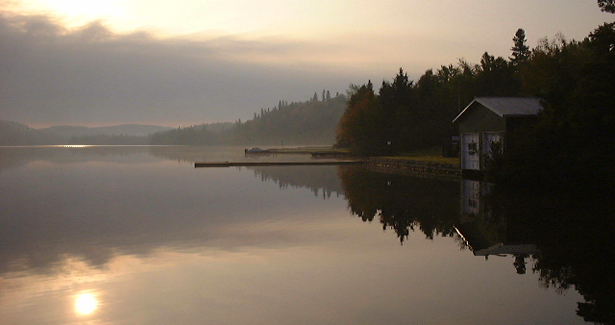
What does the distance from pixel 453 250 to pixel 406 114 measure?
213 ft

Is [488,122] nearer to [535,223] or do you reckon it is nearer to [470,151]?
[470,151]

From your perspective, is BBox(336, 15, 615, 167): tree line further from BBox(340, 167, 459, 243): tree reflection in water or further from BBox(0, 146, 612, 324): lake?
BBox(0, 146, 612, 324): lake

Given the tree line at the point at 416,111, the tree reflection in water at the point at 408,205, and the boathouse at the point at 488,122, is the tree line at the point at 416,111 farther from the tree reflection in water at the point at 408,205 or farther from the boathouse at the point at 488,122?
the tree reflection in water at the point at 408,205

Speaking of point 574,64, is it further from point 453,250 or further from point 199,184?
point 453,250

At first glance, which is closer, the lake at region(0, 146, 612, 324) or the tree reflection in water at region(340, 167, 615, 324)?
the lake at region(0, 146, 612, 324)

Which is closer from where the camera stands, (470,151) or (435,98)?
(470,151)

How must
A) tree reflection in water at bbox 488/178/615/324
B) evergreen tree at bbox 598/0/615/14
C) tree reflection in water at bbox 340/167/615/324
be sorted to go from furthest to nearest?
evergreen tree at bbox 598/0/615/14, tree reflection in water at bbox 340/167/615/324, tree reflection in water at bbox 488/178/615/324

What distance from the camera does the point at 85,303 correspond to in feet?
32.4

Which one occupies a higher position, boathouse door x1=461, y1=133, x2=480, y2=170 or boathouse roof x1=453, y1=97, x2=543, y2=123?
boathouse roof x1=453, y1=97, x2=543, y2=123

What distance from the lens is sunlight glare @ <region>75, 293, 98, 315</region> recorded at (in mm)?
9391

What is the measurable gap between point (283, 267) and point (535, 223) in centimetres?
919

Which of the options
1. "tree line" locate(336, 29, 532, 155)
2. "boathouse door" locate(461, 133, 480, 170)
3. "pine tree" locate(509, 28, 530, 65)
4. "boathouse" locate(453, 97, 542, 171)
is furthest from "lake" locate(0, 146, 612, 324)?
"pine tree" locate(509, 28, 530, 65)

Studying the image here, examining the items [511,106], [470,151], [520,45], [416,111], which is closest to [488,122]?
[511,106]

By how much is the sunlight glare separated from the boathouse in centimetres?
2874
